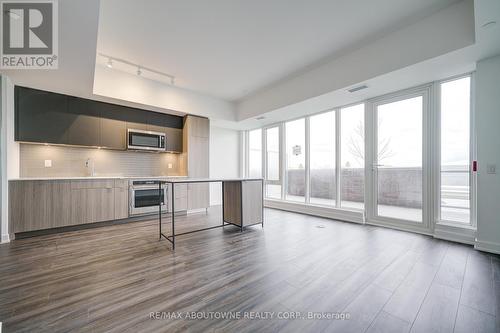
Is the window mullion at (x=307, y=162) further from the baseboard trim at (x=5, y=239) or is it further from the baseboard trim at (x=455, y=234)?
the baseboard trim at (x=5, y=239)

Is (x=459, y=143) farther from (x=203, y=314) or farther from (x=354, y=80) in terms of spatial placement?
(x=203, y=314)

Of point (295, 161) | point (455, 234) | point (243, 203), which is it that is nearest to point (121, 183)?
point (243, 203)

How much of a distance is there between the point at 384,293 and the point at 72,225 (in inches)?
182

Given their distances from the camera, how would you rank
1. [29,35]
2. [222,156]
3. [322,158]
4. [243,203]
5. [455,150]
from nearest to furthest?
[29,35] → [455,150] → [243,203] → [322,158] → [222,156]

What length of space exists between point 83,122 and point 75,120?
4.7 inches

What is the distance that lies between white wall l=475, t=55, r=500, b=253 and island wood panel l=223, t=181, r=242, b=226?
3.34 meters

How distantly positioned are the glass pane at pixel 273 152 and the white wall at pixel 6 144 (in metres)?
5.39

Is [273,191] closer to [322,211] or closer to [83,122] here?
[322,211]

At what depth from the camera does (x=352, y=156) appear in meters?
4.47

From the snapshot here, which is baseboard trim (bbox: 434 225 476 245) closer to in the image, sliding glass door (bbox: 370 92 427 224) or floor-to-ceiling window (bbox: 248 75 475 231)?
floor-to-ceiling window (bbox: 248 75 475 231)

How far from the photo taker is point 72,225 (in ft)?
11.8

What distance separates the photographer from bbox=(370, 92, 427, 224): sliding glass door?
139 inches

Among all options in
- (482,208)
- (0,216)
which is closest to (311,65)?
(482,208)

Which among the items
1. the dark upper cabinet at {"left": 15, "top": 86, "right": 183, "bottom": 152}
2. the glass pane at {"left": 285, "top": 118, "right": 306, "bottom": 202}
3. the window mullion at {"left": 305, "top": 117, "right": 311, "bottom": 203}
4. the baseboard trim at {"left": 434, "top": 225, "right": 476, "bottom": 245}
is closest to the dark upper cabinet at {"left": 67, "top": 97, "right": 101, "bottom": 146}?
the dark upper cabinet at {"left": 15, "top": 86, "right": 183, "bottom": 152}
